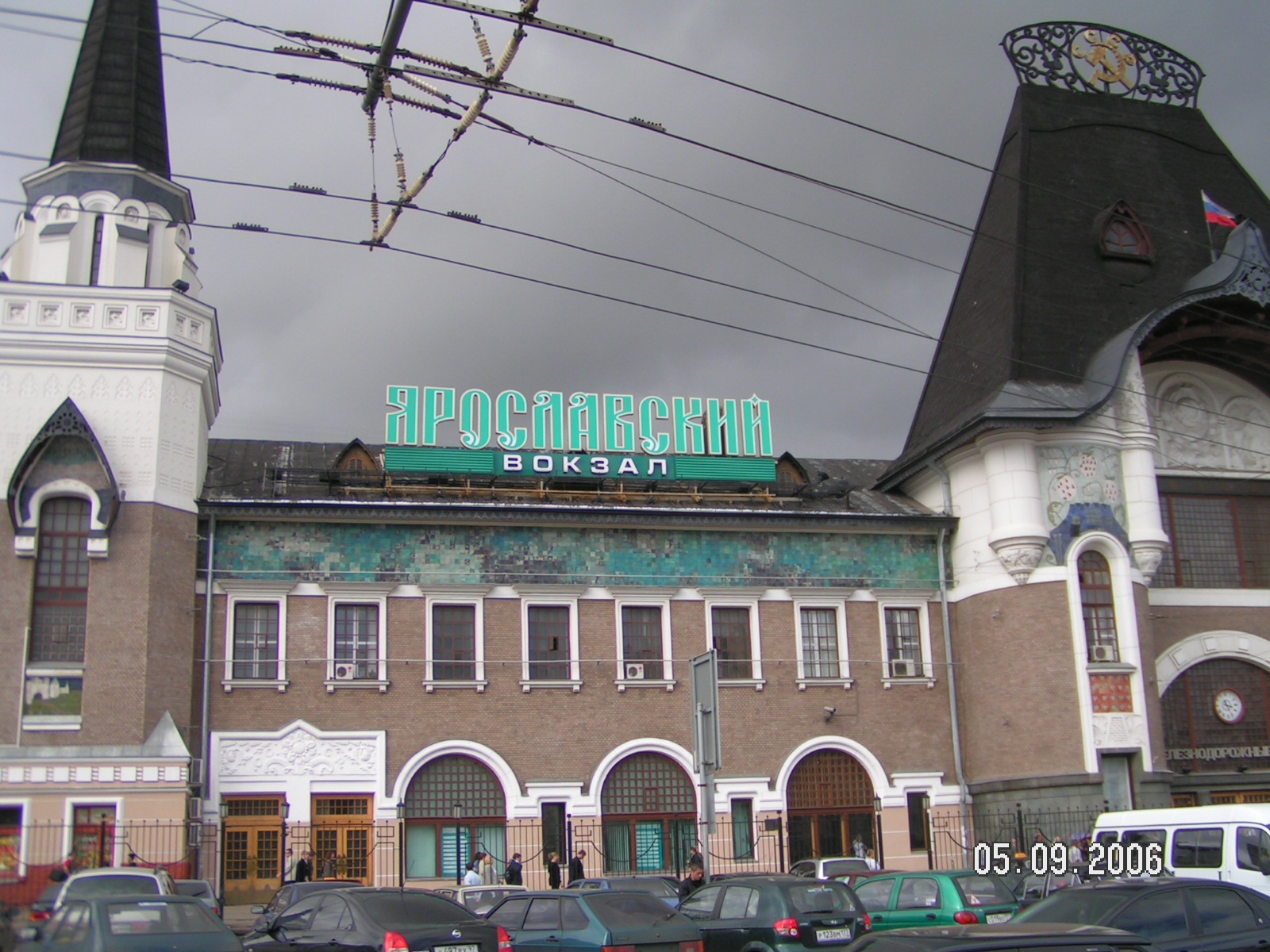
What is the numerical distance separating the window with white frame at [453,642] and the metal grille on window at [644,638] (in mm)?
3715

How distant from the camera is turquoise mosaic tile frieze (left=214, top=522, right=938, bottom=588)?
100ft

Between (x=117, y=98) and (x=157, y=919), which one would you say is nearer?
(x=157, y=919)

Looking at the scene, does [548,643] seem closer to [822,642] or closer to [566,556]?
[566,556]

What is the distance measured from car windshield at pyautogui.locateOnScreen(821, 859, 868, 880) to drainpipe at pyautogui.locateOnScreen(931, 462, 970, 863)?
8.71 metres

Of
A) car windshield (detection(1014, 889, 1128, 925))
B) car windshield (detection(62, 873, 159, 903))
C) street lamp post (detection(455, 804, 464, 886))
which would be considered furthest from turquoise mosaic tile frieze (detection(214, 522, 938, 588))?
car windshield (detection(1014, 889, 1128, 925))

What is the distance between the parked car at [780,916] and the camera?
16484 mm

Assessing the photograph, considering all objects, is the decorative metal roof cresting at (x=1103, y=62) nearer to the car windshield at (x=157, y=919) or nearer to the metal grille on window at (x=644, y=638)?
the metal grille on window at (x=644, y=638)

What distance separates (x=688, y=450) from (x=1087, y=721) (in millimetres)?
12140

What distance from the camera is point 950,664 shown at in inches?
1332

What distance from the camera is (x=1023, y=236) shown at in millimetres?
37344

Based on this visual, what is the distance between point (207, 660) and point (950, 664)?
1828 centimetres

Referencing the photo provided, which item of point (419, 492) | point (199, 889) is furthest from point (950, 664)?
point (199, 889)
